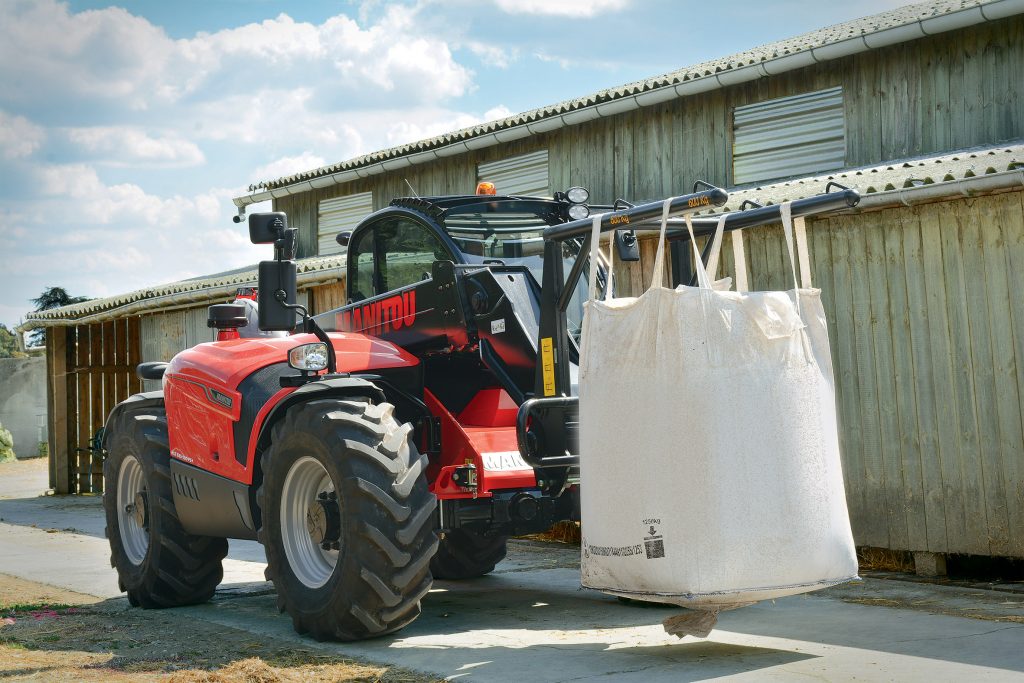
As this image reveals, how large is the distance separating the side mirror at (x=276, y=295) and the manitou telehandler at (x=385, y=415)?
0.01m

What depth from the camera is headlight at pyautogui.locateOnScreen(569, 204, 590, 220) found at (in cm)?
760

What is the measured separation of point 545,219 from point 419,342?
3.82 ft

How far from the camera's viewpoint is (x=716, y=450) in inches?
200

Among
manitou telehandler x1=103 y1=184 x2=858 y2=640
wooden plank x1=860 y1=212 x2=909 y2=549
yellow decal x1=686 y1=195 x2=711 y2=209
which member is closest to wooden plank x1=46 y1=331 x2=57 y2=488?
manitou telehandler x1=103 y1=184 x2=858 y2=640

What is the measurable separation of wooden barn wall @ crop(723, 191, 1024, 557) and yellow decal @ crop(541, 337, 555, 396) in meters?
3.45

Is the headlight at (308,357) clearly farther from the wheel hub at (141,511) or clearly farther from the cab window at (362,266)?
the wheel hub at (141,511)

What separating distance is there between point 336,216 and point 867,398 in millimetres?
13636

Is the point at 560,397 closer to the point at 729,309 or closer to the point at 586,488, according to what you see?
the point at 586,488

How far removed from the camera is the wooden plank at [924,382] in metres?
8.46

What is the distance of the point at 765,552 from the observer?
16.6 feet

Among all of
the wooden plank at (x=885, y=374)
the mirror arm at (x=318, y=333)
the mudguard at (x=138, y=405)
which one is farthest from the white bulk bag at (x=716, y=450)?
the mudguard at (x=138, y=405)

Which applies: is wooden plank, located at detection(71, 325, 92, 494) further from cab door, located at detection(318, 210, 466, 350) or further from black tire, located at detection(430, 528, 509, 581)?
cab door, located at detection(318, 210, 466, 350)

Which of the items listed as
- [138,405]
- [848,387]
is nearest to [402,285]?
[138,405]

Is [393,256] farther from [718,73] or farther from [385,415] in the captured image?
[718,73]
